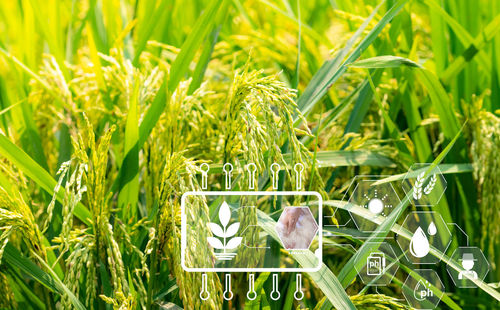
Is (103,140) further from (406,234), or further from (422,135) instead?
(422,135)

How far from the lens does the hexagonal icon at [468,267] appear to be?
2.55 feet

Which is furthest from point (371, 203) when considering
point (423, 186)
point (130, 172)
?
point (130, 172)

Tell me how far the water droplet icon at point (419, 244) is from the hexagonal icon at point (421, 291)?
30mm

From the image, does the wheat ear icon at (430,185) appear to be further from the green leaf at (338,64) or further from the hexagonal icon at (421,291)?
the green leaf at (338,64)

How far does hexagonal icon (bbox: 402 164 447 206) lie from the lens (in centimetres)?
77

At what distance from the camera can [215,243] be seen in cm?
70

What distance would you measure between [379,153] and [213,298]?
0.46 metres

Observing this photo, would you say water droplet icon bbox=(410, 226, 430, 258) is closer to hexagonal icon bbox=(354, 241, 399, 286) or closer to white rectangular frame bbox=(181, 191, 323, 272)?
hexagonal icon bbox=(354, 241, 399, 286)

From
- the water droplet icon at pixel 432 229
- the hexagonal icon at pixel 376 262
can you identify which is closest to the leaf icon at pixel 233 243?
the hexagonal icon at pixel 376 262

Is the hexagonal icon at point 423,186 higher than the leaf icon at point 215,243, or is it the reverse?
the hexagonal icon at point 423,186

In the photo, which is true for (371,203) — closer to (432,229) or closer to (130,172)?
(432,229)

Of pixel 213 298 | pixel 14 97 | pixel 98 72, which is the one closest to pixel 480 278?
pixel 213 298

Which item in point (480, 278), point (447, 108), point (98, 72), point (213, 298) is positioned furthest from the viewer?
point (98, 72)

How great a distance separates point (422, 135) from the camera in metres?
1.00
